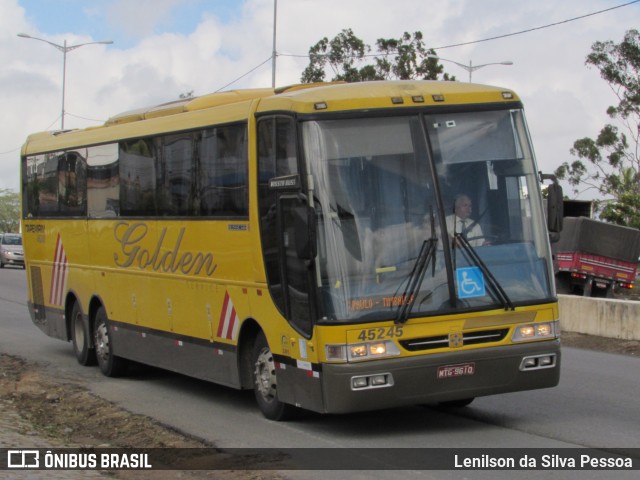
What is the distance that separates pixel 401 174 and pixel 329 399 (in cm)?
210

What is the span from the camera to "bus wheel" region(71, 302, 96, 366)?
15656 mm

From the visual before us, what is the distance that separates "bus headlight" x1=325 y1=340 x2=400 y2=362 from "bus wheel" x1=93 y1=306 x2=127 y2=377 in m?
6.19

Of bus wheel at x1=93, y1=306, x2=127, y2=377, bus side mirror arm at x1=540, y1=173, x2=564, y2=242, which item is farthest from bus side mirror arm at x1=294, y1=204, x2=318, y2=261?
bus wheel at x1=93, y1=306, x2=127, y2=377

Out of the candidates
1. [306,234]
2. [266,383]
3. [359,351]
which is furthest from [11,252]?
[359,351]

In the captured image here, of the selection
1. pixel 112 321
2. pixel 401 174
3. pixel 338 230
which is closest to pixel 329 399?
pixel 338 230

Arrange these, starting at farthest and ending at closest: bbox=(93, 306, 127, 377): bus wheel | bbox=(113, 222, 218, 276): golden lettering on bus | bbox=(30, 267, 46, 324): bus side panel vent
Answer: bbox=(30, 267, 46, 324): bus side panel vent, bbox=(93, 306, 127, 377): bus wheel, bbox=(113, 222, 218, 276): golden lettering on bus

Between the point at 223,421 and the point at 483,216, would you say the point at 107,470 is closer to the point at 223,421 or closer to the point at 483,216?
the point at 223,421

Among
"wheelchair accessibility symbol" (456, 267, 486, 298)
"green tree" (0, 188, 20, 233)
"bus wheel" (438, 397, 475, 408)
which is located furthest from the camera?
"green tree" (0, 188, 20, 233)

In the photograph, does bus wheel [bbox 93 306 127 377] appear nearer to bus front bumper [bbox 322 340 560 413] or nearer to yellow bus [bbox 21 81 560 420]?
yellow bus [bbox 21 81 560 420]

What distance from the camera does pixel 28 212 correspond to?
17750 millimetres

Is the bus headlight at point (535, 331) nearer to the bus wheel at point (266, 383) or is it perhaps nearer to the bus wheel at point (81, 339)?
the bus wheel at point (266, 383)

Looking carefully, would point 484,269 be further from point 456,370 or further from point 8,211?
point 8,211

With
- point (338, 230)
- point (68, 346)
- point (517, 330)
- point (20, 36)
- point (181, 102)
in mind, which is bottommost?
point (68, 346)

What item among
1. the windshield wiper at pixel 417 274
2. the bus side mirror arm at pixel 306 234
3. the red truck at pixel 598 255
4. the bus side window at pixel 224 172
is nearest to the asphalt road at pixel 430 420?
the windshield wiper at pixel 417 274
